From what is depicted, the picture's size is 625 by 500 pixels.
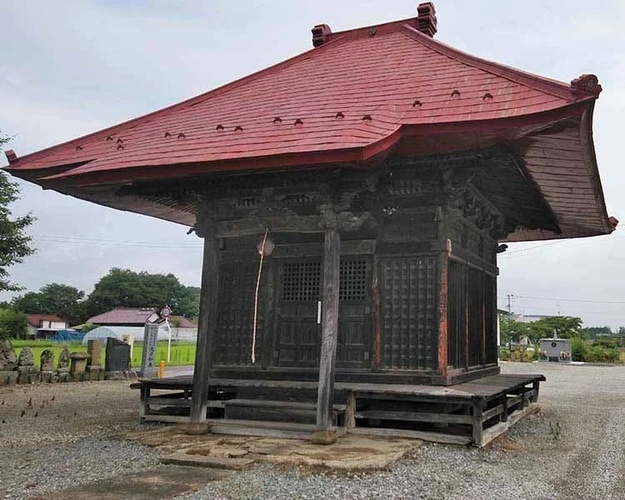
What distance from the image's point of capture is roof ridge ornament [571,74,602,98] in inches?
174

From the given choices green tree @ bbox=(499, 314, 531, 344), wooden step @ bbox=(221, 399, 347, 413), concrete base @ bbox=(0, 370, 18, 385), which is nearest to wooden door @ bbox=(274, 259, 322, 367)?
wooden step @ bbox=(221, 399, 347, 413)

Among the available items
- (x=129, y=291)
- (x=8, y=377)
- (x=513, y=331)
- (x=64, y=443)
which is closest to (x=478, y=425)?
(x=64, y=443)

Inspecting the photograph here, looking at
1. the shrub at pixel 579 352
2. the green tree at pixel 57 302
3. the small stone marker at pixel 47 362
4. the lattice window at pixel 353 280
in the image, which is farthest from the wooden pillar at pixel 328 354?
the green tree at pixel 57 302

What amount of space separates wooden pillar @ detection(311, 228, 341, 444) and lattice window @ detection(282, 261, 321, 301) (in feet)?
6.05

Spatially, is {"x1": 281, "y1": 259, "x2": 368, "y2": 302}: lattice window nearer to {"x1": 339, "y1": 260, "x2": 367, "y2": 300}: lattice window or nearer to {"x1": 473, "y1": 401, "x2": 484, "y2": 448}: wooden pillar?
{"x1": 339, "y1": 260, "x2": 367, "y2": 300}: lattice window

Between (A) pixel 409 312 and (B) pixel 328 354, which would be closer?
(B) pixel 328 354

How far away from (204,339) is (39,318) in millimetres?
68198

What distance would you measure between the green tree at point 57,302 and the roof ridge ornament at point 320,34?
68697mm

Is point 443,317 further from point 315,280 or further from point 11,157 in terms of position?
point 11,157

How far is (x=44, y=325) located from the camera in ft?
217

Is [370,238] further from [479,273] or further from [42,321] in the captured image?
[42,321]

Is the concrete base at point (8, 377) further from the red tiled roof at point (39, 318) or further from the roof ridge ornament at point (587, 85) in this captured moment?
the red tiled roof at point (39, 318)

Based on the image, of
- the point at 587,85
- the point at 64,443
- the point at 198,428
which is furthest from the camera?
the point at 198,428

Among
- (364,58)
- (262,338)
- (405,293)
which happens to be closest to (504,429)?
(405,293)
